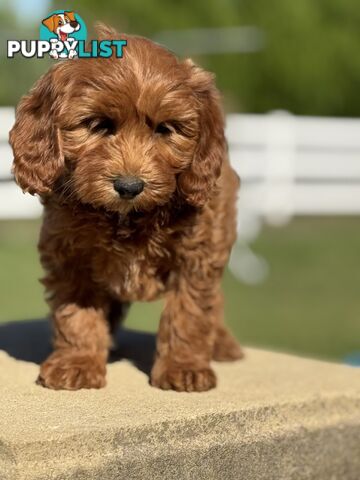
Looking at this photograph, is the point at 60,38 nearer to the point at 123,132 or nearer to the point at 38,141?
the point at 38,141

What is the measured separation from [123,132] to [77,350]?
3.29 feet

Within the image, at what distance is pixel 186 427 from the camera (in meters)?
3.26

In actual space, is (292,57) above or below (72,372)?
above

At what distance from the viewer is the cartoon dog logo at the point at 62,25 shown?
3.76 meters

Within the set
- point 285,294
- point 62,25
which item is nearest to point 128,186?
point 62,25

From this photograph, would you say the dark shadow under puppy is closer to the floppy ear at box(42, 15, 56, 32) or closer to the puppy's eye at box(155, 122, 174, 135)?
the puppy's eye at box(155, 122, 174, 135)

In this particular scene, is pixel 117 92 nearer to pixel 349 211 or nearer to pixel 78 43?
pixel 78 43

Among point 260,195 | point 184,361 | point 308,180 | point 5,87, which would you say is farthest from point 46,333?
point 5,87

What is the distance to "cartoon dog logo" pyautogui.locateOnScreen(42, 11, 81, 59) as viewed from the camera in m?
3.76

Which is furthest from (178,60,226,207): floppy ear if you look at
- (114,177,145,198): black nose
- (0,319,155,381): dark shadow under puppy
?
(0,319,155,381): dark shadow under puppy

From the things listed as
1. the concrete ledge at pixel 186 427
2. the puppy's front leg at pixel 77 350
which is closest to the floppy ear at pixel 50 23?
the puppy's front leg at pixel 77 350

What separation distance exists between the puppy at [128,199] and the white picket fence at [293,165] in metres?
10.9

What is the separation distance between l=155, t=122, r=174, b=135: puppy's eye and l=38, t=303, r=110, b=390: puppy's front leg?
894 millimetres

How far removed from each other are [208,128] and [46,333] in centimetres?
174
